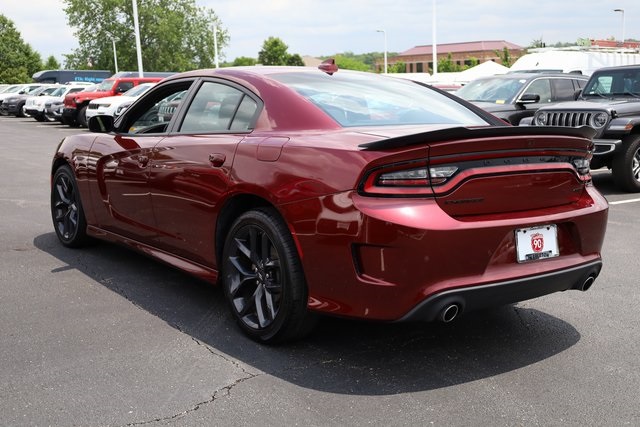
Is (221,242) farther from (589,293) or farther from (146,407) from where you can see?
(589,293)

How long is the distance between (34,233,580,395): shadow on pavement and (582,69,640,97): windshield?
25.1ft

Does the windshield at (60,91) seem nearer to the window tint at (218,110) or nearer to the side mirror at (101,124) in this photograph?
the side mirror at (101,124)

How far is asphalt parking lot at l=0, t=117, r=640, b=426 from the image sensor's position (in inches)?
128

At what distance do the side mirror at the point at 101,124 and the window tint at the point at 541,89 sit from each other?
936 centimetres

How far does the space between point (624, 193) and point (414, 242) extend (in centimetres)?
769

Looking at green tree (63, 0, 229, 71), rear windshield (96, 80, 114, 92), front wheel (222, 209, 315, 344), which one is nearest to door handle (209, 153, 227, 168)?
Result: front wheel (222, 209, 315, 344)

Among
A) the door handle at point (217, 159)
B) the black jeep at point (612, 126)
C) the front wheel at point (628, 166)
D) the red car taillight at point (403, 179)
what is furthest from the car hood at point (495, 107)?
the red car taillight at point (403, 179)

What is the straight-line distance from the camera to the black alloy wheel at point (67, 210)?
6184mm

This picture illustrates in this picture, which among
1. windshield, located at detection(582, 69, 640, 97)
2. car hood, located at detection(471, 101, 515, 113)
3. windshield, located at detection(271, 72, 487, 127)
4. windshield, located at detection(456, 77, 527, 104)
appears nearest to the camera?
windshield, located at detection(271, 72, 487, 127)

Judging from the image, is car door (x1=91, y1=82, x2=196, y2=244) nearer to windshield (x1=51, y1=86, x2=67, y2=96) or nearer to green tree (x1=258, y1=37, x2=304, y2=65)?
windshield (x1=51, y1=86, x2=67, y2=96)

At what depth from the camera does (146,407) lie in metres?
3.31

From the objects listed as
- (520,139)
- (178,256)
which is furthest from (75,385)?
(520,139)

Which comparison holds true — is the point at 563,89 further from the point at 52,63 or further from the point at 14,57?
the point at 52,63

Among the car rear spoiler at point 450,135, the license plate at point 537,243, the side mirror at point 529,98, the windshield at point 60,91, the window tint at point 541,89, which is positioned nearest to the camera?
the car rear spoiler at point 450,135
